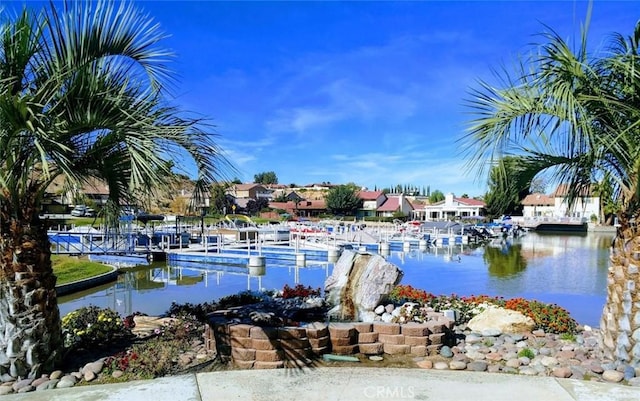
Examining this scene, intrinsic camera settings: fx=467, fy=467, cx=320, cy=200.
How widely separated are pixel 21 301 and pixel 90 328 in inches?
51.1

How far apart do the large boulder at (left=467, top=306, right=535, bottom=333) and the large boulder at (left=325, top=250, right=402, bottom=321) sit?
4.41 ft

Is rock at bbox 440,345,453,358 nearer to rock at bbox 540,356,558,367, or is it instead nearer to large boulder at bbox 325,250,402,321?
rock at bbox 540,356,558,367

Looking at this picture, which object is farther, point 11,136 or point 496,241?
point 496,241

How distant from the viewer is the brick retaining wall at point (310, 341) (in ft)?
17.1

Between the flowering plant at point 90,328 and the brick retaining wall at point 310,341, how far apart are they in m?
1.24

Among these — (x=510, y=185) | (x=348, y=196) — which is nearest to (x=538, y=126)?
(x=510, y=185)

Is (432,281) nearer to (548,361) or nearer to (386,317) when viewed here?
(386,317)

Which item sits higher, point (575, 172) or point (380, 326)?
point (575, 172)

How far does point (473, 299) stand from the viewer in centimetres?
820

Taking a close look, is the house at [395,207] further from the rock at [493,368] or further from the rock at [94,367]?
the rock at [94,367]

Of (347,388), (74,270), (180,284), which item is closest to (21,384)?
(347,388)

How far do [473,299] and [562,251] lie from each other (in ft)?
78.1

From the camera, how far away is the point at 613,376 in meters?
4.75

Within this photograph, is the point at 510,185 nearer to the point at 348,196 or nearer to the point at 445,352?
the point at 445,352
